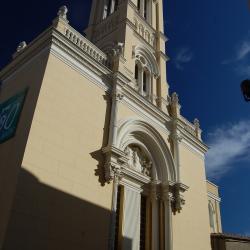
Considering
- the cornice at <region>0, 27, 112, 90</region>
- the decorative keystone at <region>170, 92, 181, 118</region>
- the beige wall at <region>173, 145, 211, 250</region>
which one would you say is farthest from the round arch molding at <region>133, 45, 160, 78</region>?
the cornice at <region>0, 27, 112, 90</region>

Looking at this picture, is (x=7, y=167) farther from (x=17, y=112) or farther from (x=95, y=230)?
(x=95, y=230)

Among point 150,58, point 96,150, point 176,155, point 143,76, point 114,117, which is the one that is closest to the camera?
point 96,150

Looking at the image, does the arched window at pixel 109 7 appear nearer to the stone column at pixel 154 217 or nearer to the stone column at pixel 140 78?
the stone column at pixel 140 78

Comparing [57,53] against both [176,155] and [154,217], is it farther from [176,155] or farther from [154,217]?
[154,217]

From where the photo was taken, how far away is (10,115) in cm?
1149

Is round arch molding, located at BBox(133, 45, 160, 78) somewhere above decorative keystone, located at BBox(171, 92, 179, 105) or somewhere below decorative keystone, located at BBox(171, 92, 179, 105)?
above

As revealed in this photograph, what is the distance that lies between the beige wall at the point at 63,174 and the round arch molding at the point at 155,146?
2.19 metres

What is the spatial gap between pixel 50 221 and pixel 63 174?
1.53m

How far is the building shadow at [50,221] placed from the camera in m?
8.52

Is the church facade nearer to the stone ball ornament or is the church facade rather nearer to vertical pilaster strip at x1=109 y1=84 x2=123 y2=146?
vertical pilaster strip at x1=109 y1=84 x2=123 y2=146

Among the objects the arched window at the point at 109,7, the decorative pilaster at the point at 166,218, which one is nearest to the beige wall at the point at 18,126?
the decorative pilaster at the point at 166,218

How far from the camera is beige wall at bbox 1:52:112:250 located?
891 cm

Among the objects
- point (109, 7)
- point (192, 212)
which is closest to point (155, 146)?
point (192, 212)

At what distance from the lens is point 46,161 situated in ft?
32.1
